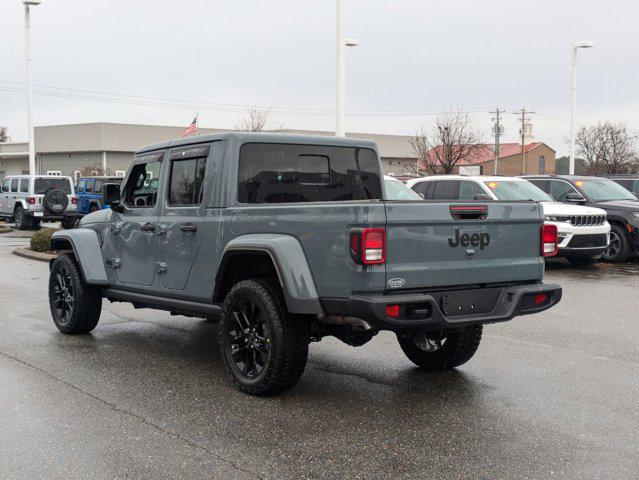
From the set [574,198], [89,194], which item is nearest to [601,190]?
[574,198]

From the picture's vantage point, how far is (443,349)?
6426 mm

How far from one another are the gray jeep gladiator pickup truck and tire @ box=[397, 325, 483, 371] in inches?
0.5

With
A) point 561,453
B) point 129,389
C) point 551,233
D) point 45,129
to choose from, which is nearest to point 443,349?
point 551,233

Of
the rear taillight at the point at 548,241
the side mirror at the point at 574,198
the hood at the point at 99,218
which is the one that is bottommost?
the rear taillight at the point at 548,241

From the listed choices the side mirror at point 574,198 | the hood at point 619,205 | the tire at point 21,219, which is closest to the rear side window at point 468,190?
the side mirror at point 574,198

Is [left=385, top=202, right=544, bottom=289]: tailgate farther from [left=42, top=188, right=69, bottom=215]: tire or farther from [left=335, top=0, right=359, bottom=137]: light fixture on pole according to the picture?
[left=42, top=188, right=69, bottom=215]: tire

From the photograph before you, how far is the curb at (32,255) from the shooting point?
16250 mm

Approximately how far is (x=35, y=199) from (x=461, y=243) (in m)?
24.9

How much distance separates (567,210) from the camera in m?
14.3

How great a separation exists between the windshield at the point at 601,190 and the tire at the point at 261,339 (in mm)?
12064

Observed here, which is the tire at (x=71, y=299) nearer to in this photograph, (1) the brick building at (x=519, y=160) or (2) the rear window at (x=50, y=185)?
(2) the rear window at (x=50, y=185)

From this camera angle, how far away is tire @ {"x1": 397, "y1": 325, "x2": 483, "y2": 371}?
6.21 m

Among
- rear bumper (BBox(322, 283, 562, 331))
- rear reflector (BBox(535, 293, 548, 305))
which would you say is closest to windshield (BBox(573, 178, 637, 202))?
rear reflector (BBox(535, 293, 548, 305))

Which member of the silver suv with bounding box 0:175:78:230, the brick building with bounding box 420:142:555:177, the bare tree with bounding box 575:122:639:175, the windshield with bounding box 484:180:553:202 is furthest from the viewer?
the brick building with bounding box 420:142:555:177
